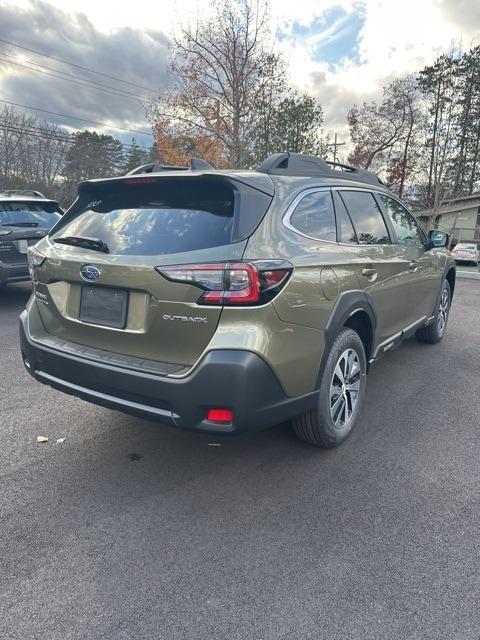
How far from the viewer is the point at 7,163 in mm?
39875

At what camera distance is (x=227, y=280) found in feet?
7.02

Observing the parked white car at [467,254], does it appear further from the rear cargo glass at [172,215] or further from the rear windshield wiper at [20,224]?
the rear cargo glass at [172,215]

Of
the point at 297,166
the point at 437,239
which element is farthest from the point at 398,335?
the point at 297,166

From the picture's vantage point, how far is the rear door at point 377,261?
3.22m

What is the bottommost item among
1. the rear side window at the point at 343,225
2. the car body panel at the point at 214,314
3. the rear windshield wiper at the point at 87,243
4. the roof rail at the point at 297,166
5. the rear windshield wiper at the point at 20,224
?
the car body panel at the point at 214,314

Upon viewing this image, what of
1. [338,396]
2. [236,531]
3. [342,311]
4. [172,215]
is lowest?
[236,531]

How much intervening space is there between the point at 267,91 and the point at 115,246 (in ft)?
68.6

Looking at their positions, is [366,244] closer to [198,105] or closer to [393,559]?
[393,559]

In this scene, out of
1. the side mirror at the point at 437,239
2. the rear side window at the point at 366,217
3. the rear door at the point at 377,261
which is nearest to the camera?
the rear door at the point at 377,261

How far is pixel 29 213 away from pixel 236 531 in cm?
688

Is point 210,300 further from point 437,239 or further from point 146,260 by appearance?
point 437,239

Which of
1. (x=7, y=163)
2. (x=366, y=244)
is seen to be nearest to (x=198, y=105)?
(x=366, y=244)

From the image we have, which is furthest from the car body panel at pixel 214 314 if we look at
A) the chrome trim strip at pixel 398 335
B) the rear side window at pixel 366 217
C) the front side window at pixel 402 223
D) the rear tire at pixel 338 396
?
the front side window at pixel 402 223

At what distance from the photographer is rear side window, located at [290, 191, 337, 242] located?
2.65 m
